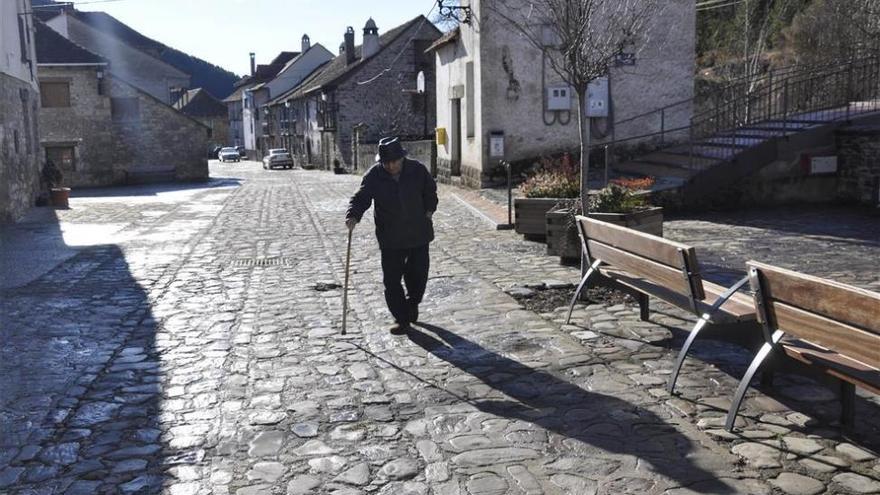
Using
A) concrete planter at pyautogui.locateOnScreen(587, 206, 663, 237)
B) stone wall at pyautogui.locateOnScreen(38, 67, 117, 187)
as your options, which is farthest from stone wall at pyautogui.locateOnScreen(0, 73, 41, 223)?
concrete planter at pyautogui.locateOnScreen(587, 206, 663, 237)

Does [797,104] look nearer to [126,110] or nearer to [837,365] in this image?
[837,365]

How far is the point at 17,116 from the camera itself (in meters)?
19.9

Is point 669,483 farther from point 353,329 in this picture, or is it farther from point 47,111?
point 47,111

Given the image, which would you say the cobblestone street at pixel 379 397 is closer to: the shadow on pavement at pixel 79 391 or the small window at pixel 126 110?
the shadow on pavement at pixel 79 391

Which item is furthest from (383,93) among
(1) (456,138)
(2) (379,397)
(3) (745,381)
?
(3) (745,381)

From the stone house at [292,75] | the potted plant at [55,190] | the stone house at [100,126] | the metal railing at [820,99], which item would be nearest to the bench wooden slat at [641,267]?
the metal railing at [820,99]

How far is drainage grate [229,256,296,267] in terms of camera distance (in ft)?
36.1

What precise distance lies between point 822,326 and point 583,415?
4.92 ft

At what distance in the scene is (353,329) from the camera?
23.8ft

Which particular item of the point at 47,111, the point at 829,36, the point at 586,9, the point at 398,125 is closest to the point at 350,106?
the point at 398,125

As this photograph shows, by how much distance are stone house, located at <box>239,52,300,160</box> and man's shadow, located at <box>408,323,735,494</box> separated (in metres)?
71.8

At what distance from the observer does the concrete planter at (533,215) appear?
12.1 m

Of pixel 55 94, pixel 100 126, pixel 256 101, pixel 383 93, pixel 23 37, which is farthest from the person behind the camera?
pixel 256 101

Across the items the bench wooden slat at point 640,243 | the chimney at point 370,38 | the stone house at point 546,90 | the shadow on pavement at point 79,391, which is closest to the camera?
the shadow on pavement at point 79,391
